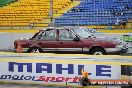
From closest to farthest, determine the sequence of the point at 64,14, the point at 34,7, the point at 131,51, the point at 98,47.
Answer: the point at 98,47
the point at 131,51
the point at 64,14
the point at 34,7

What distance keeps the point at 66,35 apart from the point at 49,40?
2.53 ft

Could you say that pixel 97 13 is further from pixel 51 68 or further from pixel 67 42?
pixel 51 68

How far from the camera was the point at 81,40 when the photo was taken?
1675 cm

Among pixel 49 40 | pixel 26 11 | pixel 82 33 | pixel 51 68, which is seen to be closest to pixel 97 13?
pixel 26 11

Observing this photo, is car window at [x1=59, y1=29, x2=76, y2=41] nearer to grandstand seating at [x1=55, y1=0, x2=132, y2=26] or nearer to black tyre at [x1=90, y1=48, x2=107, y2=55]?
black tyre at [x1=90, y1=48, x2=107, y2=55]

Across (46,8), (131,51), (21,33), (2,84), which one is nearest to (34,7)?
(46,8)

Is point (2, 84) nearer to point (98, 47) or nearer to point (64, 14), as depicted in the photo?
point (98, 47)

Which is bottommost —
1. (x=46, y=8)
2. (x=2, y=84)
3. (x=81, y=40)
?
(x=2, y=84)

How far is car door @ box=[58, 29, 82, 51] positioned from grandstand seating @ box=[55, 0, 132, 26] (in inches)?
618

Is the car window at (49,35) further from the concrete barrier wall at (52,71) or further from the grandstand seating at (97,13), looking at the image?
the grandstand seating at (97,13)

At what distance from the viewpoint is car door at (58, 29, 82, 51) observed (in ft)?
55.1

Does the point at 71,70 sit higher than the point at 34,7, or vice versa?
the point at 34,7

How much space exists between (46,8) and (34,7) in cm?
124

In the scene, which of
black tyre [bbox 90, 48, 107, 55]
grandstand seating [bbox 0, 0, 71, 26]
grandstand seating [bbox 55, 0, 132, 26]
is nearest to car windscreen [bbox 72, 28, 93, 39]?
black tyre [bbox 90, 48, 107, 55]
